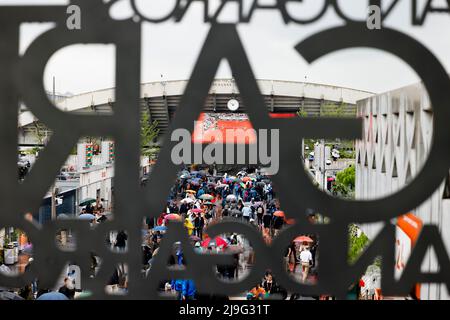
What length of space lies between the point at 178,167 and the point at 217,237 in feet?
15.7

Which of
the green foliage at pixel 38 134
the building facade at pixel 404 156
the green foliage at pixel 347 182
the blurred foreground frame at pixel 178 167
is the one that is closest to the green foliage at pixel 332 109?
the green foliage at pixel 347 182

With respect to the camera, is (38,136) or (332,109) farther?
(332,109)

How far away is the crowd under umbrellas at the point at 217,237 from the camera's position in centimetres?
873

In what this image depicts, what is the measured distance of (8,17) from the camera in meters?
4.81

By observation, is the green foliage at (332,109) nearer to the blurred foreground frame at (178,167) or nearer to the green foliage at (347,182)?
the green foliage at (347,182)

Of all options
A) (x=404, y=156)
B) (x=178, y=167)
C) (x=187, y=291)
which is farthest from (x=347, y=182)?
(x=178, y=167)

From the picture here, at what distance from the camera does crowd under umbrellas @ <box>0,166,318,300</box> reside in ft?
28.7

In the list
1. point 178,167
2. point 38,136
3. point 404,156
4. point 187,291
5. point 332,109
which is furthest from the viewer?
point 332,109

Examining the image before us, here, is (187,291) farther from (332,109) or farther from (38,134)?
(332,109)

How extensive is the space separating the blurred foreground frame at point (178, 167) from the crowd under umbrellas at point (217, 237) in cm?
20

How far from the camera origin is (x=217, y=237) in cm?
930

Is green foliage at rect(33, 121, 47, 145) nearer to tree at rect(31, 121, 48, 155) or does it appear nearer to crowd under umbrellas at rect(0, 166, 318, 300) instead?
tree at rect(31, 121, 48, 155)

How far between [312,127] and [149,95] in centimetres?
2967
